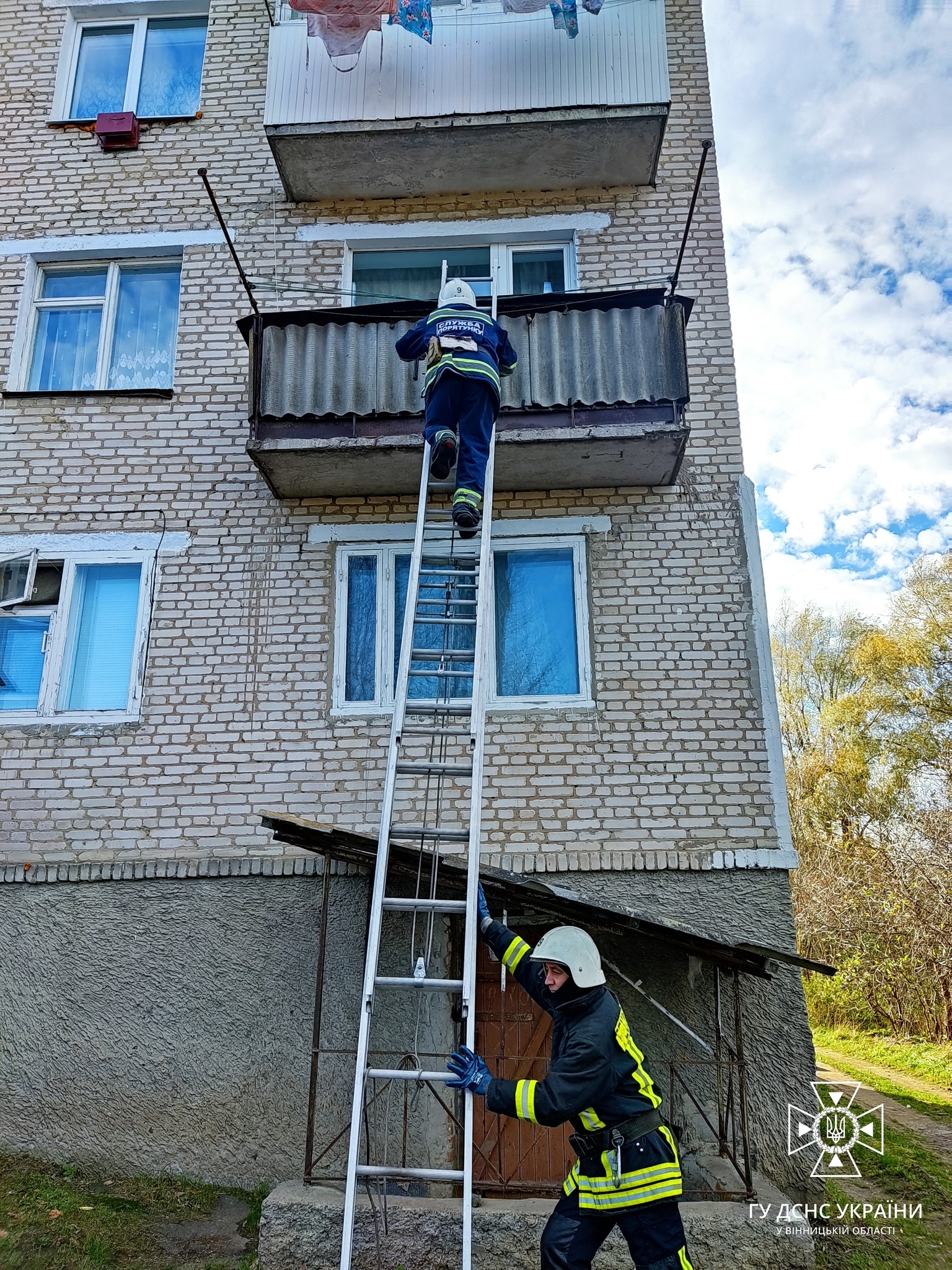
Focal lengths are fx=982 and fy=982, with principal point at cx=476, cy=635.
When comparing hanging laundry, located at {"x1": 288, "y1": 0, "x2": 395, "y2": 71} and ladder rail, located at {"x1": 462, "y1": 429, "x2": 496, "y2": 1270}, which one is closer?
ladder rail, located at {"x1": 462, "y1": 429, "x2": 496, "y2": 1270}

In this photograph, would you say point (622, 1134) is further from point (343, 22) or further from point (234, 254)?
point (343, 22)

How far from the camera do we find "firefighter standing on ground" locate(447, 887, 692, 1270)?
3.50m

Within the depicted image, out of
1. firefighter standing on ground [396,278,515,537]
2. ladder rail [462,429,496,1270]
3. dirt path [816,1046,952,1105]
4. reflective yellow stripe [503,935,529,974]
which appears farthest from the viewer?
dirt path [816,1046,952,1105]

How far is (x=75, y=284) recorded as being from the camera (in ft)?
28.0

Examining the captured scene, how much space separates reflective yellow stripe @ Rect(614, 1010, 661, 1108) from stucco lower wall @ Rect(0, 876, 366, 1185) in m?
2.70

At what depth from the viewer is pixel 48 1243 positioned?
5.14 m

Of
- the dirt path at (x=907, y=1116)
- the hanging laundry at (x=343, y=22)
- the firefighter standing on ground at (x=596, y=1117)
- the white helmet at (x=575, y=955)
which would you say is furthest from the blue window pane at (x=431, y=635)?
the hanging laundry at (x=343, y=22)

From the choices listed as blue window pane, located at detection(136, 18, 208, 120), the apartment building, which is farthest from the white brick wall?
blue window pane, located at detection(136, 18, 208, 120)

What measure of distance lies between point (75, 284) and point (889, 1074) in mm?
11520

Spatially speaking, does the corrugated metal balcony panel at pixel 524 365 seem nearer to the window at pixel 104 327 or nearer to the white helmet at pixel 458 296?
the white helmet at pixel 458 296

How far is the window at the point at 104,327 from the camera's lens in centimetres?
812

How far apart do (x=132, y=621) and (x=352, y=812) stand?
2.30 metres

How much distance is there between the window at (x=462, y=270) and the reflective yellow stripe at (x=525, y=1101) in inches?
253
